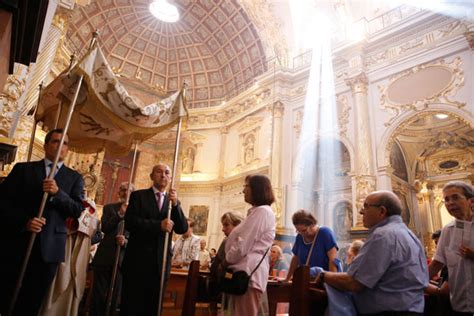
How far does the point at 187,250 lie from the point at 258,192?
3164 mm

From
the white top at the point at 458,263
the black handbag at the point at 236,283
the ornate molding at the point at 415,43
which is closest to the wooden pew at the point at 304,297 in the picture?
the black handbag at the point at 236,283

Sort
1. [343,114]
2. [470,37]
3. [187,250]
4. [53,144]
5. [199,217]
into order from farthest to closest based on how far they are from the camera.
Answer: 1. [199,217]
2. [343,114]
3. [470,37]
4. [187,250]
5. [53,144]

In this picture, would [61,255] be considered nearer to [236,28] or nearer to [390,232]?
[390,232]

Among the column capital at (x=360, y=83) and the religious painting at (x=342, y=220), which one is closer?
the column capital at (x=360, y=83)

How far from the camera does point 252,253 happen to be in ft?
7.68

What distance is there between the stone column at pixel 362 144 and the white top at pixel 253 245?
7.42 m

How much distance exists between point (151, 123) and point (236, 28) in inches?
527

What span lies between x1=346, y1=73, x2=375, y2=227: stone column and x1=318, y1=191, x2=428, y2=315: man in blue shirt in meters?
7.50

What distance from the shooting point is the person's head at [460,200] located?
2.58 m

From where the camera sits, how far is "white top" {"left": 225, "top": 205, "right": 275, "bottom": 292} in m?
2.30

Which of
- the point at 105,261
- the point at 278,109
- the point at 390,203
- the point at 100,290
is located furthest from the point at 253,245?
the point at 278,109

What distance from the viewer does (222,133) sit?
16.2 meters

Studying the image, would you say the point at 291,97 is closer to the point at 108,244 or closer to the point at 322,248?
the point at 322,248

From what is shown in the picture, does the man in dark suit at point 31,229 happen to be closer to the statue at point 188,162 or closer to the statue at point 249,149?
the statue at point 249,149
